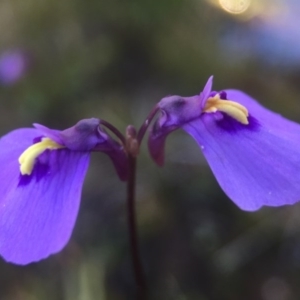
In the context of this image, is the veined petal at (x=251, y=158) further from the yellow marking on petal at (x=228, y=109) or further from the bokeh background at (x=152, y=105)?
the bokeh background at (x=152, y=105)

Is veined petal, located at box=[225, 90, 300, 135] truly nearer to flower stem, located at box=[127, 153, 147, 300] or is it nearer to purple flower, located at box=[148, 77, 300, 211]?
purple flower, located at box=[148, 77, 300, 211]

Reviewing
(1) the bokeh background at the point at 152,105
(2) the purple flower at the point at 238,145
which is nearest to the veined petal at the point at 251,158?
(2) the purple flower at the point at 238,145

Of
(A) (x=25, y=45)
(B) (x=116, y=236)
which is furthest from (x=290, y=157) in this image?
(A) (x=25, y=45)

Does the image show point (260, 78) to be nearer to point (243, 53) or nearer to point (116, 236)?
point (243, 53)

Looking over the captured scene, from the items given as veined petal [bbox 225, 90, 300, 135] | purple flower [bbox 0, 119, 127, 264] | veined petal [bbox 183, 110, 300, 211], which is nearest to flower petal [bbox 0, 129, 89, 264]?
purple flower [bbox 0, 119, 127, 264]

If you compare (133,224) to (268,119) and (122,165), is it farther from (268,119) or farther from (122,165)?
(268,119)

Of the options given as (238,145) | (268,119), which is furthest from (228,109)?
(268,119)
